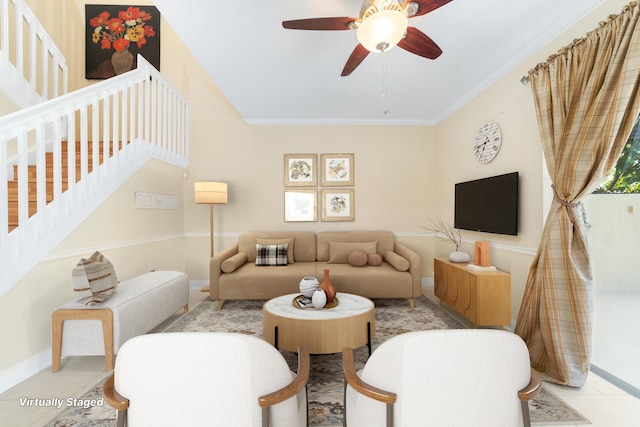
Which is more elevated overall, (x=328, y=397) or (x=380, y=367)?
(x=380, y=367)

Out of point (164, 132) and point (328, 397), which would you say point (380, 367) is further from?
point (164, 132)

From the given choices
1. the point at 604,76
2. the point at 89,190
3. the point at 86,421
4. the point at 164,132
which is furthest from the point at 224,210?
the point at 604,76

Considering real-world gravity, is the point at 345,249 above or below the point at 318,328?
above

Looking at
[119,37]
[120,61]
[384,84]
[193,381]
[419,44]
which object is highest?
[119,37]

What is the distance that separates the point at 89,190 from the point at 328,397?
2756mm

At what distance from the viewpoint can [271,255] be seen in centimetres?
385

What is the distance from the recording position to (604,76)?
184 centimetres

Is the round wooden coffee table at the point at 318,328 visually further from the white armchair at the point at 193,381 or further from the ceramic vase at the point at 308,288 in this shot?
the white armchair at the point at 193,381

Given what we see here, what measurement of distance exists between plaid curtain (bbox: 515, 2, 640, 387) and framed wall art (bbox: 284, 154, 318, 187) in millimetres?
2951

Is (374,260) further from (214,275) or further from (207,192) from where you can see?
(207,192)

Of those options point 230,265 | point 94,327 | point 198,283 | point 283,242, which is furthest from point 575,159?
point 198,283

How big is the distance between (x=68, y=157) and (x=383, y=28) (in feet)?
8.91

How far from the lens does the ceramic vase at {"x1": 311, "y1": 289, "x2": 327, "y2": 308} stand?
7.54 ft

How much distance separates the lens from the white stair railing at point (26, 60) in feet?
9.56
